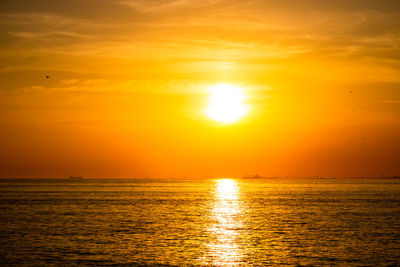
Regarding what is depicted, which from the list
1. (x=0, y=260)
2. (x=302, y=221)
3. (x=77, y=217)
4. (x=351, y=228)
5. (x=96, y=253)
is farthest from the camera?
(x=77, y=217)

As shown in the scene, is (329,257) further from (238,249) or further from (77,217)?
(77,217)

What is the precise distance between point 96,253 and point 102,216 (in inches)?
1834

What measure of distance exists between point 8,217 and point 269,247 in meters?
60.0

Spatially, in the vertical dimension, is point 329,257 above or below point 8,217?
below

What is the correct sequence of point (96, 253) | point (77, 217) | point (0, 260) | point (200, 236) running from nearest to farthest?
1. point (0, 260)
2. point (96, 253)
3. point (200, 236)
4. point (77, 217)

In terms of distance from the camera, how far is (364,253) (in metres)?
53.9

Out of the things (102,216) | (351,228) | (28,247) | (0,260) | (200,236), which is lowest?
(0,260)

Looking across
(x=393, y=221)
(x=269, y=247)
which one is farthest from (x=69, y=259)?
(x=393, y=221)

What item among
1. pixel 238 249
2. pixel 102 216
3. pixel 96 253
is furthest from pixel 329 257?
pixel 102 216

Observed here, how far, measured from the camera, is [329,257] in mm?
51469

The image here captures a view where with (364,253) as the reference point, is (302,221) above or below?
above

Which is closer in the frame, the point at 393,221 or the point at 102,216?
the point at 393,221

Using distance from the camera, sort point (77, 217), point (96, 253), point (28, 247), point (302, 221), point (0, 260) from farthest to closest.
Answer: point (77, 217) → point (302, 221) → point (28, 247) → point (96, 253) → point (0, 260)

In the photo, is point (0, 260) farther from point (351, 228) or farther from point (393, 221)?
point (393, 221)
